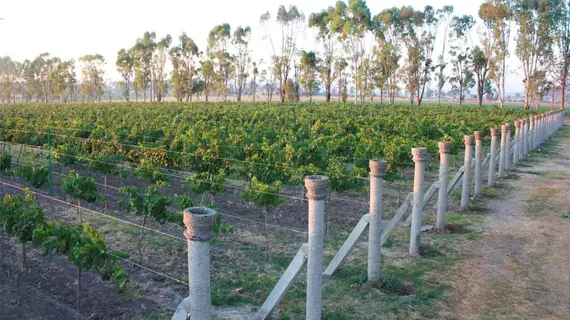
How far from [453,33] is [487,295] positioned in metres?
68.3

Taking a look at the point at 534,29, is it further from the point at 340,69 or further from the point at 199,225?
the point at 199,225

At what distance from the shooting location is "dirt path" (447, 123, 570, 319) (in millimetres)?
5714

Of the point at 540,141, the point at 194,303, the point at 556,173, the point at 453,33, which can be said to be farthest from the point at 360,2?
the point at 194,303

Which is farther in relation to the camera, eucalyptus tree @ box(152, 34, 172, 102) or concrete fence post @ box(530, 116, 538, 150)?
eucalyptus tree @ box(152, 34, 172, 102)

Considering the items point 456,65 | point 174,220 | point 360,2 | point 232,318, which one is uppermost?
point 360,2

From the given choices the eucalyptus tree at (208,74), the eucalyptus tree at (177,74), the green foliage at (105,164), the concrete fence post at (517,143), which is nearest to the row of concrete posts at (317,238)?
the concrete fence post at (517,143)

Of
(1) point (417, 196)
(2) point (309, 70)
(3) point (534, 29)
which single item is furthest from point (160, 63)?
(1) point (417, 196)

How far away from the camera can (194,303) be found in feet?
12.3

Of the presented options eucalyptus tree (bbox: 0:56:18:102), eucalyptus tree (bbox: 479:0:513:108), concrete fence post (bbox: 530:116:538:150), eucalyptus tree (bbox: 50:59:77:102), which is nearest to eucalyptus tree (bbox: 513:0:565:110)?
eucalyptus tree (bbox: 479:0:513:108)

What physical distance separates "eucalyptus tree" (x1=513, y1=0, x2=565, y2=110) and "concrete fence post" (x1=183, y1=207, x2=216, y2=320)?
5903 cm

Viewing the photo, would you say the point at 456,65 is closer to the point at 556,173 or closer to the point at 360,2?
the point at 360,2

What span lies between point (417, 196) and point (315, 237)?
2925 millimetres

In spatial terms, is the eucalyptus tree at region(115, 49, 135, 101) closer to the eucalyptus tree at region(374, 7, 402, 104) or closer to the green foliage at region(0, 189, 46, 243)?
the eucalyptus tree at region(374, 7, 402, 104)

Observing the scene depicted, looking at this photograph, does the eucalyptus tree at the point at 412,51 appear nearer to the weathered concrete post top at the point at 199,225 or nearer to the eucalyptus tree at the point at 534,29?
the eucalyptus tree at the point at 534,29
